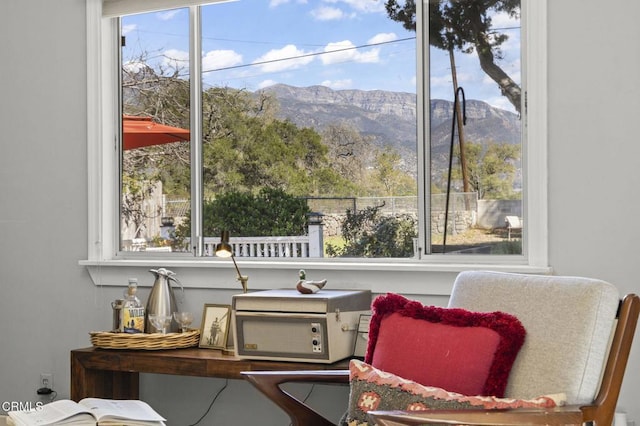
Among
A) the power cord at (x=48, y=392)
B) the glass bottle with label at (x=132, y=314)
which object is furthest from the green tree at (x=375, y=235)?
the power cord at (x=48, y=392)

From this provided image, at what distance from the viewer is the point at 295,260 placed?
135 inches

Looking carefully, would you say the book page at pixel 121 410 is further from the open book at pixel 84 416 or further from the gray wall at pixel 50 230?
the gray wall at pixel 50 230

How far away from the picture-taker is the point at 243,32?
3.59 metres

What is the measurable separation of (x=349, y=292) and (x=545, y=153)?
85 centimetres

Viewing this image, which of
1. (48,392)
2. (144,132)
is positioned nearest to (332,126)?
(144,132)

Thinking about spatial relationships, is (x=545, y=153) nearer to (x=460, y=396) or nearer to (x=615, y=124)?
(x=615, y=124)

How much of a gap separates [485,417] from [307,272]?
5.03 ft

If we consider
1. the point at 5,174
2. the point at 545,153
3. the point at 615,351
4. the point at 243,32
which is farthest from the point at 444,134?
the point at 5,174

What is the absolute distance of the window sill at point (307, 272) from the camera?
3.07m

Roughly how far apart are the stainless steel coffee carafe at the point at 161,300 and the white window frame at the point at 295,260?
0.12 meters

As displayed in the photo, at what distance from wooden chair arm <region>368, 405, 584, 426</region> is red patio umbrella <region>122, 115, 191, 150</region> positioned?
84.1 inches

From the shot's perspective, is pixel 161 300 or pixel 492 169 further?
pixel 161 300

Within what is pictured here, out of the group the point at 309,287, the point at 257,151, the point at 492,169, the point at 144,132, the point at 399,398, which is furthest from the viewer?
the point at 144,132

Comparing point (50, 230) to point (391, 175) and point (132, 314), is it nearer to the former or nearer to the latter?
point (132, 314)
